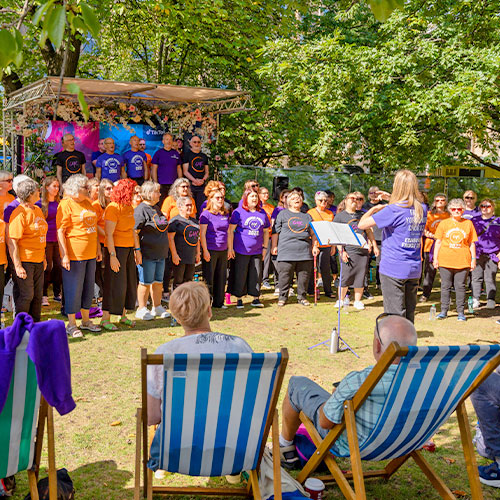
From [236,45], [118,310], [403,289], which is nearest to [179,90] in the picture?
[236,45]

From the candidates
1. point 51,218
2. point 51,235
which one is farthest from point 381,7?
point 51,235

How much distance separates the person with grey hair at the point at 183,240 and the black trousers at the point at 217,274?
285 millimetres

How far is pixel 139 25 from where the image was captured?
56.3ft

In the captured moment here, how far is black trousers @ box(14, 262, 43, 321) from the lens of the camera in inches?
269

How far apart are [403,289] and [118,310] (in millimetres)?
3709

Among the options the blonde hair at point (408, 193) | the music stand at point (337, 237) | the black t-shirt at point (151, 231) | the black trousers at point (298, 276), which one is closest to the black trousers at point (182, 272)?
the black t-shirt at point (151, 231)

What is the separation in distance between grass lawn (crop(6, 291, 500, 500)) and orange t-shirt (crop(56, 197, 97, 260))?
1.11 meters

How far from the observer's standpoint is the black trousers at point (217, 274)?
30.6ft

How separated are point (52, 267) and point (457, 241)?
6300 mm

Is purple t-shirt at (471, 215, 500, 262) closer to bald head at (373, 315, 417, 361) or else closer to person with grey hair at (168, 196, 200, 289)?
person with grey hair at (168, 196, 200, 289)

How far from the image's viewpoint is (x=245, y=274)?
972 centimetres

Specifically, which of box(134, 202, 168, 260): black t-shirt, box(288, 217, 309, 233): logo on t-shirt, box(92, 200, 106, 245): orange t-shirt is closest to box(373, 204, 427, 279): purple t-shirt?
box(134, 202, 168, 260): black t-shirt

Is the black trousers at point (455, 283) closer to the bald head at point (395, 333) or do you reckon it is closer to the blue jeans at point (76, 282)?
the blue jeans at point (76, 282)

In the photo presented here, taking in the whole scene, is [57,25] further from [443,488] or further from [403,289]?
[403,289]
